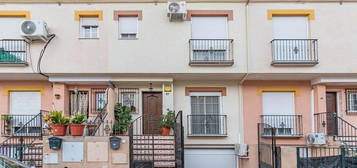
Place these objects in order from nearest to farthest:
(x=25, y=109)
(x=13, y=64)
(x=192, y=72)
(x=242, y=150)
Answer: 1. (x=13, y=64)
2. (x=192, y=72)
3. (x=242, y=150)
4. (x=25, y=109)

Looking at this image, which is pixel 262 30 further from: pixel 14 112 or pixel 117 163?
pixel 14 112

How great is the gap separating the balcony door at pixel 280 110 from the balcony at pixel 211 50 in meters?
2.51

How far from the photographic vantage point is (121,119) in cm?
1338

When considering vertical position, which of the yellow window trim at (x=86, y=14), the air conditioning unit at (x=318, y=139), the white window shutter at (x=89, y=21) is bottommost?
the air conditioning unit at (x=318, y=139)

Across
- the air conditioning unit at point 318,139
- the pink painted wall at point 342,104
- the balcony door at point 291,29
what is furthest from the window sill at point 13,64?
the pink painted wall at point 342,104

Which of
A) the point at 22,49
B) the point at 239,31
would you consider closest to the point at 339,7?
the point at 239,31

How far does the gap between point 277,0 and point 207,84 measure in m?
4.15

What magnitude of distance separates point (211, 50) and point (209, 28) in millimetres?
937

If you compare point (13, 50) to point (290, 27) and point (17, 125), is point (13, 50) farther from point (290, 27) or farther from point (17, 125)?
point (290, 27)

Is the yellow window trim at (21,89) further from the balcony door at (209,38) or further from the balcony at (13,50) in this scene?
the balcony door at (209,38)

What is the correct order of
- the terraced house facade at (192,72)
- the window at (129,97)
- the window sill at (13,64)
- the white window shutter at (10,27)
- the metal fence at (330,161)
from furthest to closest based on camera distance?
the window at (129,97)
the white window shutter at (10,27)
the terraced house facade at (192,72)
the window sill at (13,64)
the metal fence at (330,161)

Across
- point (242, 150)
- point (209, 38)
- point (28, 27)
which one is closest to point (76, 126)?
point (28, 27)

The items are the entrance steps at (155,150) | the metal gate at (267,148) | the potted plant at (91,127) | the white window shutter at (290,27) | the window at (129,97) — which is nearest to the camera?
the metal gate at (267,148)

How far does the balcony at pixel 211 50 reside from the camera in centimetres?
1321
